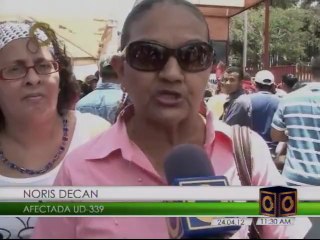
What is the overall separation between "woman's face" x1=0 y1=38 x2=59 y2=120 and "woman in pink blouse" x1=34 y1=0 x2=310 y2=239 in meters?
0.28

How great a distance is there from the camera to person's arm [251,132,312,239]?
1.81m

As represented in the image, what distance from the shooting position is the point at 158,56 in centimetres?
175

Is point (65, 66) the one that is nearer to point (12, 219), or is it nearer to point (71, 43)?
point (71, 43)

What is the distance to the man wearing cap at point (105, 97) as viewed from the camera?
1930 millimetres

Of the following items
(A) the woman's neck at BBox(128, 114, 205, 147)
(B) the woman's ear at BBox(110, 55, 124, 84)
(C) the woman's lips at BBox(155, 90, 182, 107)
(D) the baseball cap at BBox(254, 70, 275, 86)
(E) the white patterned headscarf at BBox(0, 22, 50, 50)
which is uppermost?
(E) the white patterned headscarf at BBox(0, 22, 50, 50)

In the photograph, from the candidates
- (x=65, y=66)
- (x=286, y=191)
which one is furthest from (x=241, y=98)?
(x=65, y=66)

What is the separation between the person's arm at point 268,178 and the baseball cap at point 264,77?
10.3 inches

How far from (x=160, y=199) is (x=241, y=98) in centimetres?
59

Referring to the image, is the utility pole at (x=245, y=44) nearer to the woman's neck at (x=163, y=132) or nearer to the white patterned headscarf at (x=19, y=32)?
the woman's neck at (x=163, y=132)

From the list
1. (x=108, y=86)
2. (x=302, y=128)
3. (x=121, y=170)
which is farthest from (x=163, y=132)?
(x=302, y=128)

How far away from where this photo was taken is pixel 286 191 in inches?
79.4

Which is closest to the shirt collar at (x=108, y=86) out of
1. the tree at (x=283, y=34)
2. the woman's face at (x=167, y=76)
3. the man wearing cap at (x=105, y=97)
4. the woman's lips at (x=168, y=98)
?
the man wearing cap at (x=105, y=97)

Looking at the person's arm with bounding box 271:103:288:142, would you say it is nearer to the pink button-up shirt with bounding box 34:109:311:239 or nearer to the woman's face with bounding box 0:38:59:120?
the pink button-up shirt with bounding box 34:109:311:239

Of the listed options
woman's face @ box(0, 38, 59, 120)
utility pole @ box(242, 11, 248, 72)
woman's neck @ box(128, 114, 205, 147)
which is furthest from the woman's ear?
utility pole @ box(242, 11, 248, 72)
